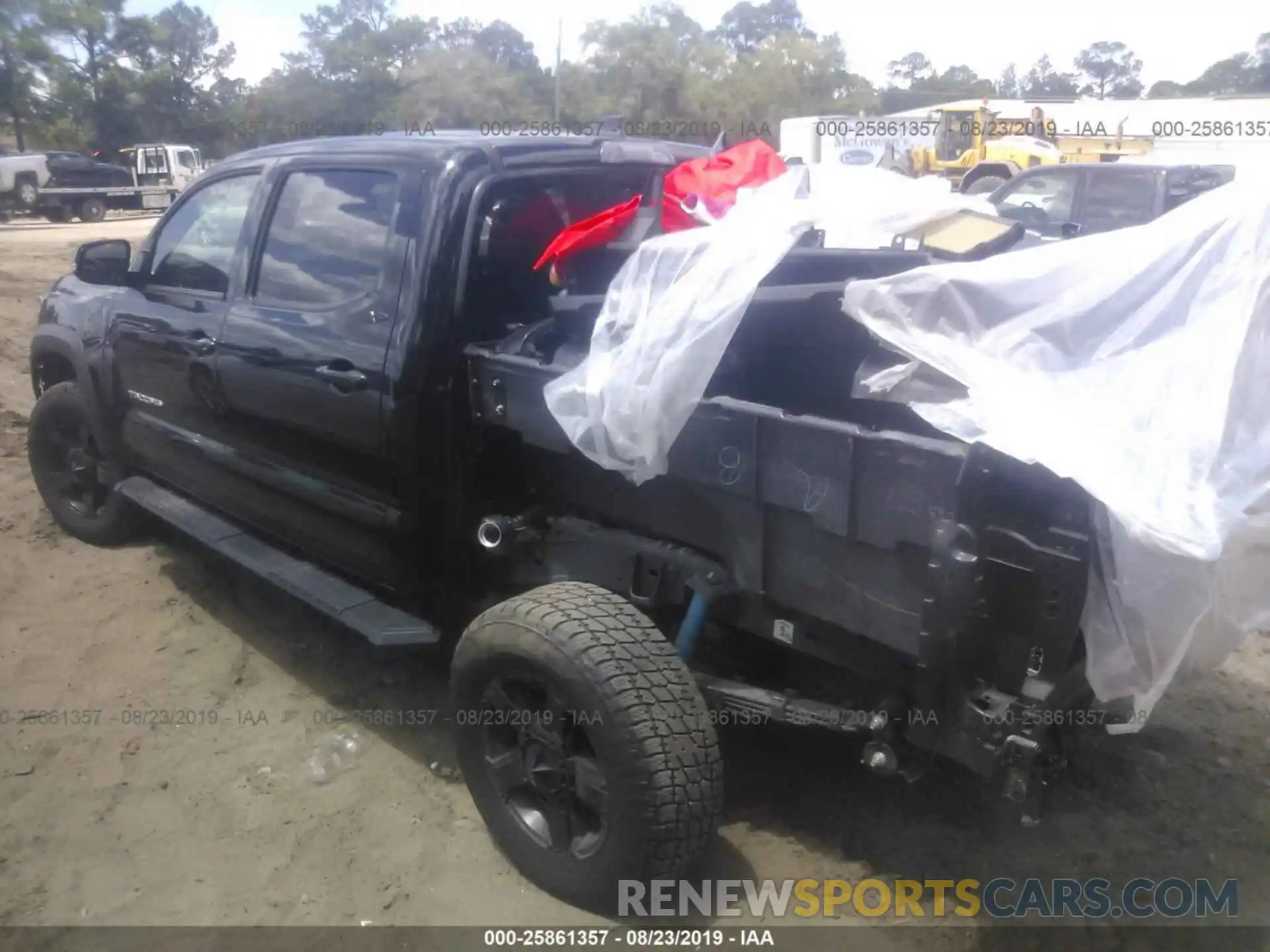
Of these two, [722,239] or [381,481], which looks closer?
[722,239]

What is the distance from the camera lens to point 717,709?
2.72 meters

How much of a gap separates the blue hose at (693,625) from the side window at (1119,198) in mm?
8307

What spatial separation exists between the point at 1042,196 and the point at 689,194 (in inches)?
345

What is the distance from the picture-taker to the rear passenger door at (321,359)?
3.26 metres

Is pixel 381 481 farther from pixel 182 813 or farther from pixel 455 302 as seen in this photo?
pixel 182 813

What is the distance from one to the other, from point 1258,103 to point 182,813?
28139mm

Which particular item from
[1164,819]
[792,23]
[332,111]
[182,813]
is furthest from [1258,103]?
[792,23]

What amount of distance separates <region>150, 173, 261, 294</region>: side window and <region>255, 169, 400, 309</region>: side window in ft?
0.92

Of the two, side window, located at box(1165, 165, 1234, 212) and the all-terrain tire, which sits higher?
side window, located at box(1165, 165, 1234, 212)

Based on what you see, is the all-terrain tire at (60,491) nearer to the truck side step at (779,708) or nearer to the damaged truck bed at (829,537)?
the damaged truck bed at (829,537)

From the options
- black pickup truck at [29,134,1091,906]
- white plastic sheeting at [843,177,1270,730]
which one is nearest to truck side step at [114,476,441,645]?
black pickup truck at [29,134,1091,906]

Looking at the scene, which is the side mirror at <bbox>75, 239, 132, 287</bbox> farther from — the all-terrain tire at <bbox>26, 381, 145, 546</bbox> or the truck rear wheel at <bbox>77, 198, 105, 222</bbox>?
the truck rear wheel at <bbox>77, 198, 105, 222</bbox>

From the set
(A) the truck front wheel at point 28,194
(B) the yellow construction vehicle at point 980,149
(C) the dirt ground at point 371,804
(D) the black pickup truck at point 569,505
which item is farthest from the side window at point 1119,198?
(A) the truck front wheel at point 28,194

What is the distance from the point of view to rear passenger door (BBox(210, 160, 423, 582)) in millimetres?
3256
